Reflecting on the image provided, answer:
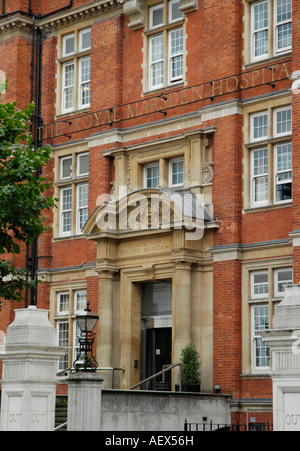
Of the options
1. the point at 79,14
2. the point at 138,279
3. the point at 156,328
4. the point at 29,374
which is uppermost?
the point at 79,14

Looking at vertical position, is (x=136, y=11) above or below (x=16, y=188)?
above

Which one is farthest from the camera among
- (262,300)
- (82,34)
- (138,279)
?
(82,34)

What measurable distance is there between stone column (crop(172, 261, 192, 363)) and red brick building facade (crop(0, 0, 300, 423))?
1.6 inches

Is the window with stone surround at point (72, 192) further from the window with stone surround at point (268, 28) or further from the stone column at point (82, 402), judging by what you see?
the stone column at point (82, 402)

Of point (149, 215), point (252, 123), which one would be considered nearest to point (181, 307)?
point (149, 215)

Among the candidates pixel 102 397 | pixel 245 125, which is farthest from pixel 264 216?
pixel 102 397

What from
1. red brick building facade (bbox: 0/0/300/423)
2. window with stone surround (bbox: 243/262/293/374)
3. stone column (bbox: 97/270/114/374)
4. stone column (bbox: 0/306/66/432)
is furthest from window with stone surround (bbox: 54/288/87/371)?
stone column (bbox: 0/306/66/432)

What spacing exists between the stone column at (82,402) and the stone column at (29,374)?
0.80 meters

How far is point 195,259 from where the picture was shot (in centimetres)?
2688

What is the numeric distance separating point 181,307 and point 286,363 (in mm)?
12570

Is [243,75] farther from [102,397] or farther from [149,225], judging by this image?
[102,397]

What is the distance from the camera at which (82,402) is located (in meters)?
19.1

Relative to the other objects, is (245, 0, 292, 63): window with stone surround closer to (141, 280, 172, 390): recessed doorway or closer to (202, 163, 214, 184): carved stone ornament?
(202, 163, 214, 184): carved stone ornament

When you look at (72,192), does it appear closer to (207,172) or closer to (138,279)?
(138,279)
